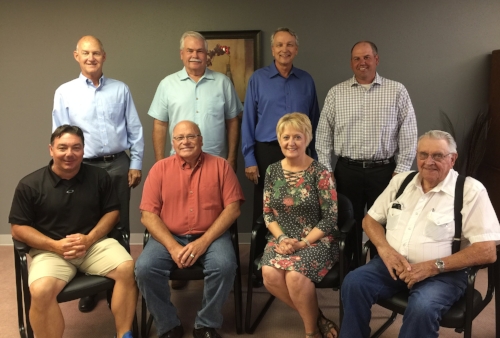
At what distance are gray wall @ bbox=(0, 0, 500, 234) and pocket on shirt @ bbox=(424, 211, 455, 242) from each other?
6.19 ft

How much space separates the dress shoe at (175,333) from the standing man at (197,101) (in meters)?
1.18

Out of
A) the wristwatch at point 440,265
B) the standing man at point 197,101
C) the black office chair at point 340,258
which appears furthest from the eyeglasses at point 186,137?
the wristwatch at point 440,265

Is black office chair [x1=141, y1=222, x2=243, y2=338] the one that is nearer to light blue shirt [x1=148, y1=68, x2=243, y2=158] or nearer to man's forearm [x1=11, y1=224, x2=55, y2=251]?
man's forearm [x1=11, y1=224, x2=55, y2=251]

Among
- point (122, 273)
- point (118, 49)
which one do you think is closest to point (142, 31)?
point (118, 49)

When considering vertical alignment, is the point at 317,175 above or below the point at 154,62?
below

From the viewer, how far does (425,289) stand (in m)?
2.02

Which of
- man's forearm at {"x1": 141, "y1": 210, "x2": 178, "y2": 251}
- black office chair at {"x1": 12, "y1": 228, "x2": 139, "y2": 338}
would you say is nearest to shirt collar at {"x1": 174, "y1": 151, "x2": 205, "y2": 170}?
man's forearm at {"x1": 141, "y1": 210, "x2": 178, "y2": 251}

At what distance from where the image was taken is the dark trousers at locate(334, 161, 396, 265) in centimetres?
292

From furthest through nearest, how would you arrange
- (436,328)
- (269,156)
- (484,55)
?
(484,55) → (269,156) → (436,328)

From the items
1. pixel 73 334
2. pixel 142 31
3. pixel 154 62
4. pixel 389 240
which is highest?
pixel 142 31

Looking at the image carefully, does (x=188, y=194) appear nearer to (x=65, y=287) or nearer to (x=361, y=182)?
(x=65, y=287)

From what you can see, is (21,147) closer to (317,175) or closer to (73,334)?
(73,334)

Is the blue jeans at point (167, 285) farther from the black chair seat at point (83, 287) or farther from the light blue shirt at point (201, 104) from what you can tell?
the light blue shirt at point (201, 104)

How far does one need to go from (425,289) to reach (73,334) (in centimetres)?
207
